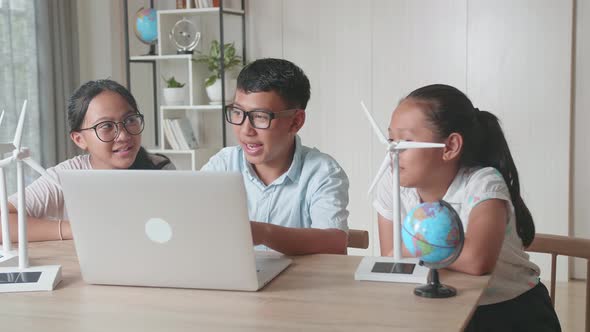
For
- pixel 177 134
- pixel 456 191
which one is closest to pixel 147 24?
pixel 177 134

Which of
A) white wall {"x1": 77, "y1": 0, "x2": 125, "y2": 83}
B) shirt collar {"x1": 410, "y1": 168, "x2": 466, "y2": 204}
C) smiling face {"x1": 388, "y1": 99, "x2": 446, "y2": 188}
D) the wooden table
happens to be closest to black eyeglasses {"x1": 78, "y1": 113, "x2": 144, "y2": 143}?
the wooden table

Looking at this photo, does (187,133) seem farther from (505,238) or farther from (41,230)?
(505,238)

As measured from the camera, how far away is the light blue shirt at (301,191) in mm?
1952

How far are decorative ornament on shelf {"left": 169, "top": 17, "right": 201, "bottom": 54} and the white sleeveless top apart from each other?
299 cm

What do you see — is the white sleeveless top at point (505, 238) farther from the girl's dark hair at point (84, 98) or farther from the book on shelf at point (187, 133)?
the book on shelf at point (187, 133)

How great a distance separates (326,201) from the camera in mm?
1938

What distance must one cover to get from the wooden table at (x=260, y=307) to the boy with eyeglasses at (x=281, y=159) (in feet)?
1.55

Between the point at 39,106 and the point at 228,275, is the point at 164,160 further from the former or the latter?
the point at 39,106

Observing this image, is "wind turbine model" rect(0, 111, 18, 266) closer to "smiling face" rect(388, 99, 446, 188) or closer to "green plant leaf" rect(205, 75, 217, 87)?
"smiling face" rect(388, 99, 446, 188)

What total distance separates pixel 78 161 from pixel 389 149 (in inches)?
45.8

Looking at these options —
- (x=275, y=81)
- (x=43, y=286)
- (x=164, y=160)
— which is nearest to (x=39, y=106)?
(x=164, y=160)

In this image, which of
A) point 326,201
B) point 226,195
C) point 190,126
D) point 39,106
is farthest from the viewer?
point 190,126

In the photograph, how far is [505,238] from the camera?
5.49ft

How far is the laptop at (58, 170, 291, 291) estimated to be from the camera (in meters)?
1.32
